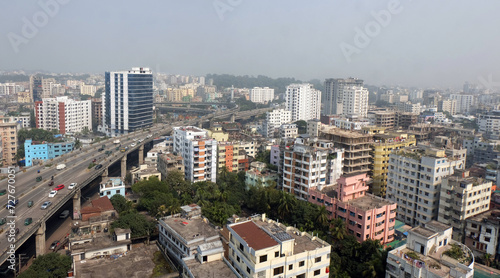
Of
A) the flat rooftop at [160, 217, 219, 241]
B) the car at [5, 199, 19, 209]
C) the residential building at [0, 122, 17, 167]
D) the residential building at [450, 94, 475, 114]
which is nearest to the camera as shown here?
the flat rooftop at [160, 217, 219, 241]

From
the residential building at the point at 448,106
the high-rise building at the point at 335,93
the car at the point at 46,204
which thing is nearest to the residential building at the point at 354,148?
the car at the point at 46,204

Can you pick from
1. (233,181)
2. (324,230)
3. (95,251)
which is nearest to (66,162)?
(233,181)

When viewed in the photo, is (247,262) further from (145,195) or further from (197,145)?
(197,145)

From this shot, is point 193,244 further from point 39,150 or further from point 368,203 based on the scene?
point 39,150

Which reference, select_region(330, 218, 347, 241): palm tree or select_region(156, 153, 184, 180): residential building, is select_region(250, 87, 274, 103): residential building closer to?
select_region(156, 153, 184, 180): residential building

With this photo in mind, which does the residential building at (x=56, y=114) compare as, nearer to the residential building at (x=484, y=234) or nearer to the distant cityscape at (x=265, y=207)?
the distant cityscape at (x=265, y=207)

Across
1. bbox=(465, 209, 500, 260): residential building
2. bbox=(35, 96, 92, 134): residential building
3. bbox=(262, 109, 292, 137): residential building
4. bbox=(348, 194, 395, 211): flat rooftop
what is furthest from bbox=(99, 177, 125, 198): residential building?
bbox=(35, 96, 92, 134): residential building
